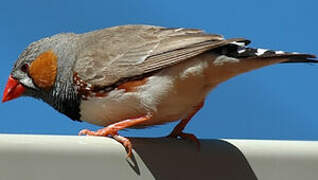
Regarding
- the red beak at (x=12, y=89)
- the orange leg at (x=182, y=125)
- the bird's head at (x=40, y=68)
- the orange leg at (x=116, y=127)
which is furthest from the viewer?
the red beak at (x=12, y=89)

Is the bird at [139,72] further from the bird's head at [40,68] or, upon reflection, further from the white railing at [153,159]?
the white railing at [153,159]

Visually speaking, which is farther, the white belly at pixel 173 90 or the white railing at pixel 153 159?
the white belly at pixel 173 90

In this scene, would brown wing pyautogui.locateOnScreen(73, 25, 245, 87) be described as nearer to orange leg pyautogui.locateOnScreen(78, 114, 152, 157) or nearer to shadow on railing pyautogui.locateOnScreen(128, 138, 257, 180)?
orange leg pyautogui.locateOnScreen(78, 114, 152, 157)

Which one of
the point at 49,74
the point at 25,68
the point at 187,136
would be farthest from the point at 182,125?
the point at 25,68

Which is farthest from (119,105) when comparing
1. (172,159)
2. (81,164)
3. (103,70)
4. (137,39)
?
(81,164)

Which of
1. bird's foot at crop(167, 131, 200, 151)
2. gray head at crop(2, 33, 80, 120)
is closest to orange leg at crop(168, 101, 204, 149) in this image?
bird's foot at crop(167, 131, 200, 151)

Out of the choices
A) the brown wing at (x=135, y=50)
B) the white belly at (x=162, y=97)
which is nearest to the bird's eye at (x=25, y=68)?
the brown wing at (x=135, y=50)
